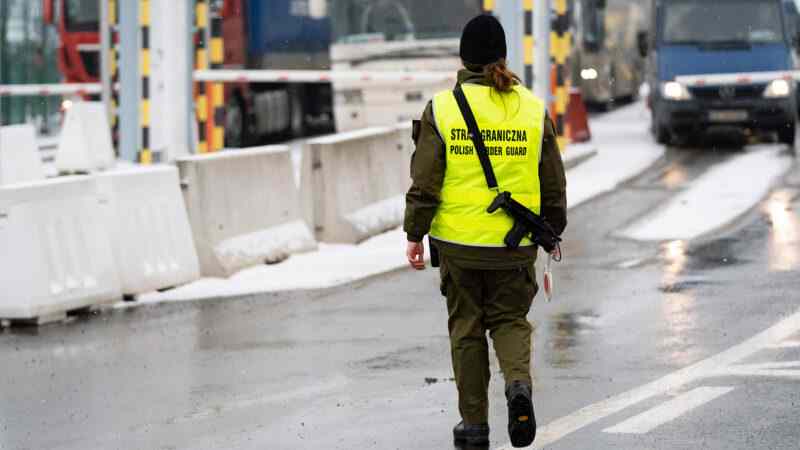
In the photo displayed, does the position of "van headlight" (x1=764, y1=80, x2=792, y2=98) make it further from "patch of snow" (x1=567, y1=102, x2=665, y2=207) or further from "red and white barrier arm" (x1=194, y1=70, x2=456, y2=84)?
"red and white barrier arm" (x1=194, y1=70, x2=456, y2=84)

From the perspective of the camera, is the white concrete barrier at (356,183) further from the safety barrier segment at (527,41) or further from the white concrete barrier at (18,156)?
the safety barrier segment at (527,41)

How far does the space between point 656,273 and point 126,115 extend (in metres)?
11.0

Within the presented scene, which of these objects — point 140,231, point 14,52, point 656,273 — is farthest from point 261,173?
point 14,52

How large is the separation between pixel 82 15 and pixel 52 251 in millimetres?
20181

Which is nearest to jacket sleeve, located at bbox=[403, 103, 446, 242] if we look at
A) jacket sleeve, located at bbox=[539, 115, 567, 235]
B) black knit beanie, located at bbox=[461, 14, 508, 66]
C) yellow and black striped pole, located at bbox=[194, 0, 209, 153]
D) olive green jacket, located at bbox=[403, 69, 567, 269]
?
olive green jacket, located at bbox=[403, 69, 567, 269]

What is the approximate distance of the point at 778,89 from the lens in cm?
2862

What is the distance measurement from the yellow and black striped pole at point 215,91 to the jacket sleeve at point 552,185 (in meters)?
17.7

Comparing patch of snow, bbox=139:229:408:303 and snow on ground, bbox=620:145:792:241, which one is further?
snow on ground, bbox=620:145:792:241

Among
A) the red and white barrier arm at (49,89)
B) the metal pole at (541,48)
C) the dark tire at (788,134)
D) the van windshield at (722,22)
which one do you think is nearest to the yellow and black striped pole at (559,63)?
the metal pole at (541,48)

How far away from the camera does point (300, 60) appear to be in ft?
114

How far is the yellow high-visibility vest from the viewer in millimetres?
7746

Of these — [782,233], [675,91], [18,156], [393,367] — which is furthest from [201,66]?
[393,367]

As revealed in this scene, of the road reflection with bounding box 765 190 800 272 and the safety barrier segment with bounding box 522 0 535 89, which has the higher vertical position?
the safety barrier segment with bounding box 522 0 535 89

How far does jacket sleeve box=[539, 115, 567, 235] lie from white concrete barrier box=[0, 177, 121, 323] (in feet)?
17.7
